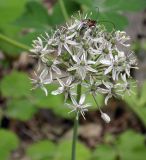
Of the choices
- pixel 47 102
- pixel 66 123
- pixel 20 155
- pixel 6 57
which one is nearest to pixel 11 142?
pixel 47 102

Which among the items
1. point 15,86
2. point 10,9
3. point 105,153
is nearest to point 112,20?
point 105,153

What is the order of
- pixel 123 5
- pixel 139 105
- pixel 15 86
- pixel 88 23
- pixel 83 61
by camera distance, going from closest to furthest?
pixel 83 61 → pixel 88 23 → pixel 123 5 → pixel 139 105 → pixel 15 86

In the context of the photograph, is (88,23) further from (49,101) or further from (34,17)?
(49,101)

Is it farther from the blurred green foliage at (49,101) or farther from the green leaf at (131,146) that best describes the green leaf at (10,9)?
the green leaf at (131,146)

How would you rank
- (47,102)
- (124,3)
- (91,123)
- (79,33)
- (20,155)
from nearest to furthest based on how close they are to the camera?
(79,33), (124,3), (47,102), (20,155), (91,123)

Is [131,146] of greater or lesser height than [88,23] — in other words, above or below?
below

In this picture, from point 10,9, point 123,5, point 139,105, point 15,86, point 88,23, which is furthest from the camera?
point 10,9

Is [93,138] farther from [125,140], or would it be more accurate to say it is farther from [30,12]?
[30,12]
